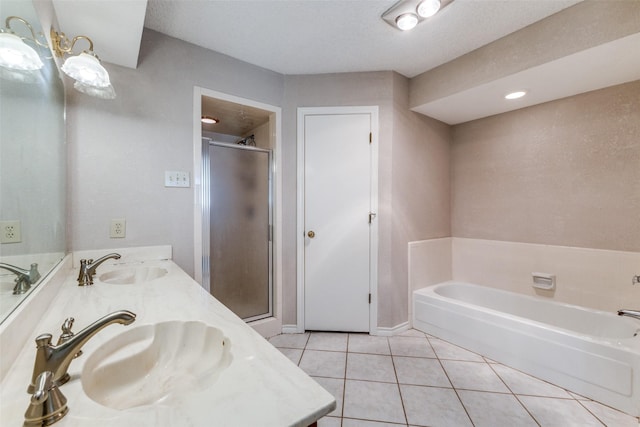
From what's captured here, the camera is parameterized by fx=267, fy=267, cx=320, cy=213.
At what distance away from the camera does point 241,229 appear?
2309mm

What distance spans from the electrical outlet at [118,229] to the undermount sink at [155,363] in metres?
1.17

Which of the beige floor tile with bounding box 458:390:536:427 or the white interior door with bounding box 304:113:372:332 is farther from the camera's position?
the white interior door with bounding box 304:113:372:332

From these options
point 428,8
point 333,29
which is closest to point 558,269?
point 428,8

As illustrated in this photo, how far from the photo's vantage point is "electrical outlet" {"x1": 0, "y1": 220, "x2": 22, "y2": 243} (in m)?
0.70

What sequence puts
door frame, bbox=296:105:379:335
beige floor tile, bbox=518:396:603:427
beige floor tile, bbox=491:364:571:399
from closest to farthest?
beige floor tile, bbox=518:396:603:427 < beige floor tile, bbox=491:364:571:399 < door frame, bbox=296:105:379:335

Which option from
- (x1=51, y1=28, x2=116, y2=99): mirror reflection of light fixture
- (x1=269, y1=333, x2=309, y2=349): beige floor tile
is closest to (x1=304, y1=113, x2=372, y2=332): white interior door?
(x1=269, y1=333, x2=309, y2=349): beige floor tile

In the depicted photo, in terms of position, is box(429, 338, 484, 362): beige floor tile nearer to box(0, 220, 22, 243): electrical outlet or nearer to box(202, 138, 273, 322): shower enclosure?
box(202, 138, 273, 322): shower enclosure

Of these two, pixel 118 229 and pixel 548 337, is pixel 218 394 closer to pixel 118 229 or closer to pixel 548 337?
pixel 118 229

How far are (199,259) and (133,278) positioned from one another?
0.48 metres

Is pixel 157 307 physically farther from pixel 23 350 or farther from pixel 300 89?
pixel 300 89

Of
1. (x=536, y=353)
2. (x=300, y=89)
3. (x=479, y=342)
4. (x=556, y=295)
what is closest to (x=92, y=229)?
(x=300, y=89)

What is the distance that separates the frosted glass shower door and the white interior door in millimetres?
380

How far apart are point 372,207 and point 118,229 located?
6.24 ft

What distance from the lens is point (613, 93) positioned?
2.02m
